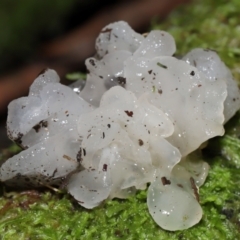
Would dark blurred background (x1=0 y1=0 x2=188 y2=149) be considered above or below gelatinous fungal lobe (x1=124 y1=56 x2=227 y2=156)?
below

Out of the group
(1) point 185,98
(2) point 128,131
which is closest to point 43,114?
(2) point 128,131

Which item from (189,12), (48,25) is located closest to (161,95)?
(189,12)

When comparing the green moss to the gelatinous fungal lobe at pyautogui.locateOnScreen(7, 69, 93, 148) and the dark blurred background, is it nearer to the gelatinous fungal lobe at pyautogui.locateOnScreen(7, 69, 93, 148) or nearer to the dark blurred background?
the gelatinous fungal lobe at pyautogui.locateOnScreen(7, 69, 93, 148)

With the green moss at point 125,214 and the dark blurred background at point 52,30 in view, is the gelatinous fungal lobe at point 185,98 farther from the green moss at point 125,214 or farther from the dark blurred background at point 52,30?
the dark blurred background at point 52,30

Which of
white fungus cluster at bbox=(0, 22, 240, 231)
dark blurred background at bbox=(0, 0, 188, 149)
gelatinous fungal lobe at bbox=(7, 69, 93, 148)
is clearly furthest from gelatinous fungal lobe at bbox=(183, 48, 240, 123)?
dark blurred background at bbox=(0, 0, 188, 149)

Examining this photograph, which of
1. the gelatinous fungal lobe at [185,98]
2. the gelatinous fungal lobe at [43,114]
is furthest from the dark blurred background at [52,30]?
the gelatinous fungal lobe at [185,98]

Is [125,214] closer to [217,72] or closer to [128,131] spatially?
[128,131]
